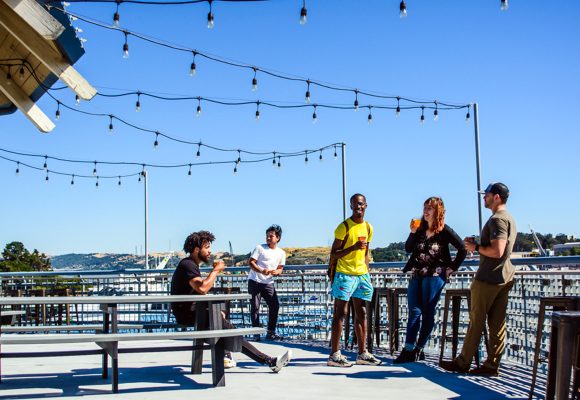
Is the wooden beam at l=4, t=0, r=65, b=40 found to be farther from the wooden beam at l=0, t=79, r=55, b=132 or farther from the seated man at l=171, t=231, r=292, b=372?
the seated man at l=171, t=231, r=292, b=372

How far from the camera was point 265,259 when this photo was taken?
1127 cm

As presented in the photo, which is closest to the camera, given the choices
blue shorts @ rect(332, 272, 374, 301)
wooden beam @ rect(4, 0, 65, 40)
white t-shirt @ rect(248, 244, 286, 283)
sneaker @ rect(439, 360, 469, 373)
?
sneaker @ rect(439, 360, 469, 373)

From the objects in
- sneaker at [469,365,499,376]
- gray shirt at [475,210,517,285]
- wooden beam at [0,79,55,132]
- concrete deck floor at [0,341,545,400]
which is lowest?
concrete deck floor at [0,341,545,400]

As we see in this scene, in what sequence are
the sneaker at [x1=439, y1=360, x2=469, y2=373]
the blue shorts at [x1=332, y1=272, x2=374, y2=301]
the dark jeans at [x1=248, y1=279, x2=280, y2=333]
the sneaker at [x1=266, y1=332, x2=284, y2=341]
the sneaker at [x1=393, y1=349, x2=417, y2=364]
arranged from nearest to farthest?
the sneaker at [x1=439, y1=360, x2=469, y2=373] → the blue shorts at [x1=332, y1=272, x2=374, y2=301] → the sneaker at [x1=393, y1=349, x2=417, y2=364] → the dark jeans at [x1=248, y1=279, x2=280, y2=333] → the sneaker at [x1=266, y1=332, x2=284, y2=341]

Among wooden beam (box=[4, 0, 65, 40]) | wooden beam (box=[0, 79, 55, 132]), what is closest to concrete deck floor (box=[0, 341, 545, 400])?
wooden beam (box=[0, 79, 55, 132])

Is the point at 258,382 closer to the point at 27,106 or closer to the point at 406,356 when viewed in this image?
the point at 406,356

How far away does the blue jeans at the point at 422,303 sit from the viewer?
818cm

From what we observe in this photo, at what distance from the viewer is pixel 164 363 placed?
28.0 feet

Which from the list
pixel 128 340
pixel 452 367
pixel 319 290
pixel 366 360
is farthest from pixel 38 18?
pixel 319 290

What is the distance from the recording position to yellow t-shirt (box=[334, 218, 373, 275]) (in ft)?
27.0

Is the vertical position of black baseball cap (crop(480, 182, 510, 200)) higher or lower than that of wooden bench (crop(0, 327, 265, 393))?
higher

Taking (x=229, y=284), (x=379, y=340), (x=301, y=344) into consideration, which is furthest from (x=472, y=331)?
(x=229, y=284)

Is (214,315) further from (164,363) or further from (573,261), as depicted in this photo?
(573,261)

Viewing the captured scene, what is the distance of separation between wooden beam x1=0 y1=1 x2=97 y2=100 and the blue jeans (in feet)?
14.1
